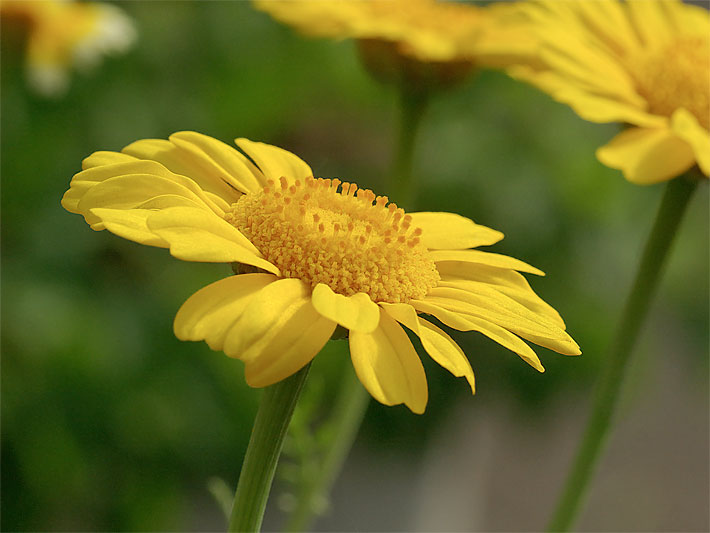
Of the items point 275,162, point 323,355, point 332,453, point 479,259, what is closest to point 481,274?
point 479,259

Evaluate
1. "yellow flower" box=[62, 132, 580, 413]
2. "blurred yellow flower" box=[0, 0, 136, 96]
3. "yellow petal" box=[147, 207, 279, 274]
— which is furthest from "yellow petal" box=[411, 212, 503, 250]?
"blurred yellow flower" box=[0, 0, 136, 96]

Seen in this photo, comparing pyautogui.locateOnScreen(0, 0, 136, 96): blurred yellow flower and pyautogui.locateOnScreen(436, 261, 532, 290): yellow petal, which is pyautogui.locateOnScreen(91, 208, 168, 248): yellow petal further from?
pyautogui.locateOnScreen(0, 0, 136, 96): blurred yellow flower

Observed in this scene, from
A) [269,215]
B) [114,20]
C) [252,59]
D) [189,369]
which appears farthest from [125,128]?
[269,215]

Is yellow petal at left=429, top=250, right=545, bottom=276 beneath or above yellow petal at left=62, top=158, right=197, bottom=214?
above

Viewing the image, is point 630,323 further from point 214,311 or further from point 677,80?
point 214,311

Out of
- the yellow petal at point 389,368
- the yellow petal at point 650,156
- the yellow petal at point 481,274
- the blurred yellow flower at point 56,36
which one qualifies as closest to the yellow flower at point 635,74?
the yellow petal at point 650,156

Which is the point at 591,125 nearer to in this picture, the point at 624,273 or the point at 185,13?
the point at 624,273
